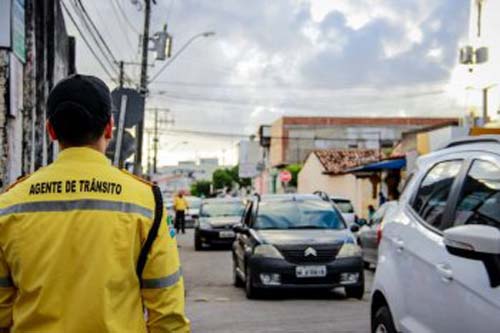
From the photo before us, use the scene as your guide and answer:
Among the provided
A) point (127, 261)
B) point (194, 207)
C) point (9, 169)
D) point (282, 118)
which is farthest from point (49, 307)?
point (282, 118)

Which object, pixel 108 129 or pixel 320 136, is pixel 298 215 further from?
pixel 320 136

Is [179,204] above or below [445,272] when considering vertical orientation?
below

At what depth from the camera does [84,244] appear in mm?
2613

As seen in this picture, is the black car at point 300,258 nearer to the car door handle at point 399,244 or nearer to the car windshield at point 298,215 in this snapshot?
the car windshield at point 298,215

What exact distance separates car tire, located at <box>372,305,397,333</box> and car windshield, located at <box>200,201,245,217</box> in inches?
728

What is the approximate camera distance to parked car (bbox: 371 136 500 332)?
3.61m

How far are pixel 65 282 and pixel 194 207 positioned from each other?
1564 inches

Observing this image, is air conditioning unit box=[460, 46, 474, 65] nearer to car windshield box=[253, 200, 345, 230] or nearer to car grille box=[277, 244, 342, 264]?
car windshield box=[253, 200, 345, 230]

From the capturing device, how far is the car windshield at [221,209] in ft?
80.2

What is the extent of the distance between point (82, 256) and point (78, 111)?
1.77 feet

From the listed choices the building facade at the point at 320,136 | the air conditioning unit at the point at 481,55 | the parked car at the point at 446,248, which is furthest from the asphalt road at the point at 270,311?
the building facade at the point at 320,136

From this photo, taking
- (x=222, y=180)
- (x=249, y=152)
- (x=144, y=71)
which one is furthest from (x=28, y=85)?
(x=222, y=180)

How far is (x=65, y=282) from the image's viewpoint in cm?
258

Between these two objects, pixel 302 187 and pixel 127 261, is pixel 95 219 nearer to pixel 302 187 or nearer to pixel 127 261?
pixel 127 261
